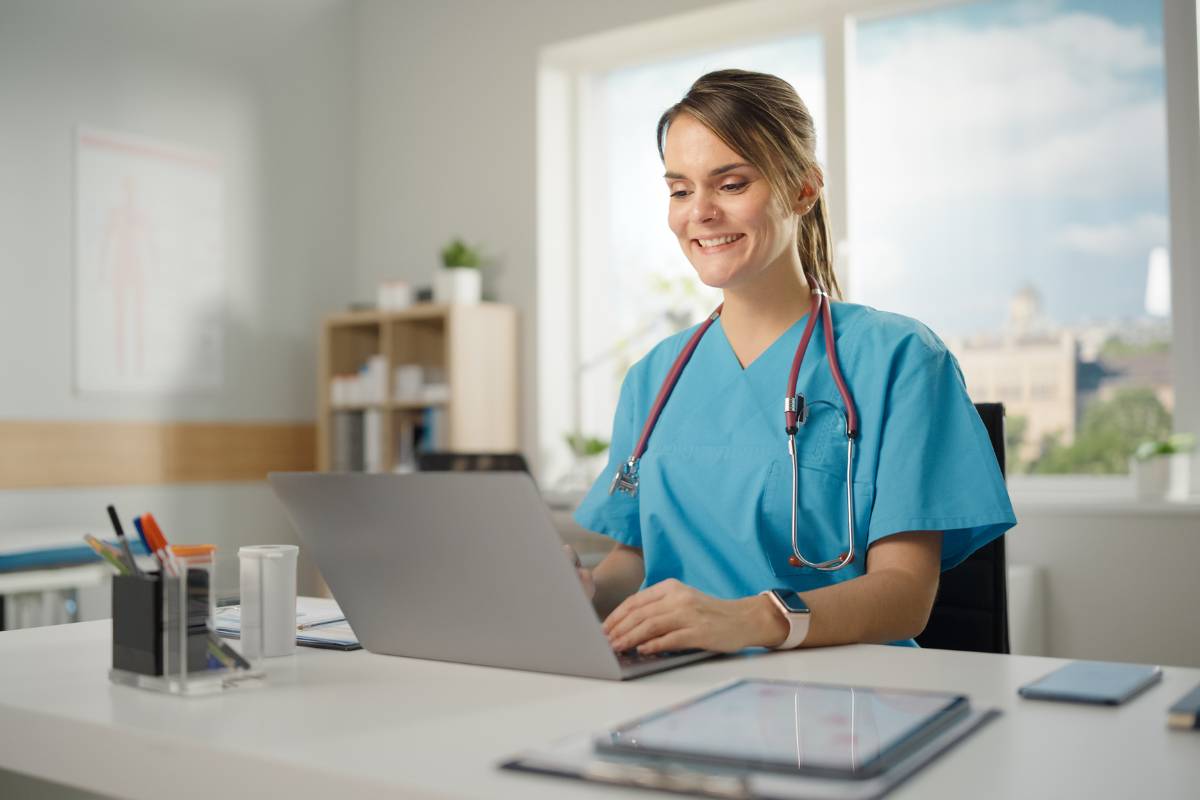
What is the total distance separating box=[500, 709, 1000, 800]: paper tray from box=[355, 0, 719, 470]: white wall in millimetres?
3661

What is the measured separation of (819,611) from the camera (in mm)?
1114

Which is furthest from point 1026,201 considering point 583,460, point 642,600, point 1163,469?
point 642,600

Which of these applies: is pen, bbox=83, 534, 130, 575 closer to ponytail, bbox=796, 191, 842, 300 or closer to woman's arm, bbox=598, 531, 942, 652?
woman's arm, bbox=598, 531, 942, 652

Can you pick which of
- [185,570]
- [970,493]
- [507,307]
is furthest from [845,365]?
[507,307]

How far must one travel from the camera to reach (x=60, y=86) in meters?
3.82

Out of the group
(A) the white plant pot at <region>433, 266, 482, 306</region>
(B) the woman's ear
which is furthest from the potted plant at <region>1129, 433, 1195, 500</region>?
(A) the white plant pot at <region>433, 266, 482, 306</region>

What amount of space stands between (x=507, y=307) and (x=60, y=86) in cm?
167

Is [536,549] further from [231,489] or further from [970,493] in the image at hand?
[231,489]

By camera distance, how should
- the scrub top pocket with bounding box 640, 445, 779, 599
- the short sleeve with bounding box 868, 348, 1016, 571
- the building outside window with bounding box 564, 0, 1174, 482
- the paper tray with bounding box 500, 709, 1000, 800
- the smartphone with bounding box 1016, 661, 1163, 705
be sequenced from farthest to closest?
the building outside window with bounding box 564, 0, 1174, 482 < the scrub top pocket with bounding box 640, 445, 779, 599 < the short sleeve with bounding box 868, 348, 1016, 571 < the smartphone with bounding box 1016, 661, 1163, 705 < the paper tray with bounding box 500, 709, 1000, 800

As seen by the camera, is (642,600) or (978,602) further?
(978,602)

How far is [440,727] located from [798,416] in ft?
2.21

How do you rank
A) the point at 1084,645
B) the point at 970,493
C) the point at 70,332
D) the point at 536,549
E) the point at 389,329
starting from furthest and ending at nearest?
the point at 389,329 < the point at 70,332 < the point at 1084,645 < the point at 970,493 < the point at 536,549

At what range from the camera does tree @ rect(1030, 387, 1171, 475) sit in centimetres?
335

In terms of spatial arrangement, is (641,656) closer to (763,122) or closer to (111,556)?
(111,556)
